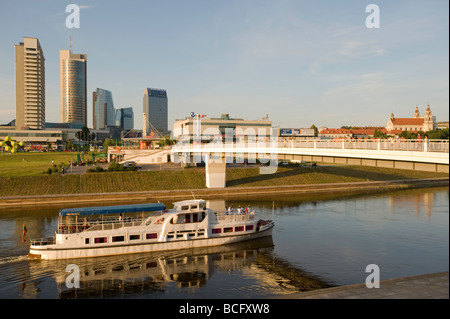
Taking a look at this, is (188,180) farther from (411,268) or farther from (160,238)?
(411,268)

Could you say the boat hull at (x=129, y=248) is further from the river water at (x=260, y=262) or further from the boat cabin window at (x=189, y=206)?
the boat cabin window at (x=189, y=206)

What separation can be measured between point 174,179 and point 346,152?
37.6m

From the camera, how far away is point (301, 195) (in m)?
61.2

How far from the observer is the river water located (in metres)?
24.6

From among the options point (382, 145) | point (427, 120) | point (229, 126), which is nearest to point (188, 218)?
point (382, 145)

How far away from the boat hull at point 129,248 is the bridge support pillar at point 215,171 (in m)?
28.1

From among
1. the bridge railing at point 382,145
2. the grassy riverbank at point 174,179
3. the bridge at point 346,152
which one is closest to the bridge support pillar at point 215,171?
the bridge at point 346,152

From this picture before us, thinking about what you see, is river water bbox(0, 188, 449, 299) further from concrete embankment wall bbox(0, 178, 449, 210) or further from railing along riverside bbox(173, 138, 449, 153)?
concrete embankment wall bbox(0, 178, 449, 210)

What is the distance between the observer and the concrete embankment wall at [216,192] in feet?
175

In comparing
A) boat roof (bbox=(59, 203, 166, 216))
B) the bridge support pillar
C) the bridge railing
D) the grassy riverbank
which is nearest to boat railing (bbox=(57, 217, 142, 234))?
boat roof (bbox=(59, 203, 166, 216))

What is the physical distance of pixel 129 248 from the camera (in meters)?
32.2

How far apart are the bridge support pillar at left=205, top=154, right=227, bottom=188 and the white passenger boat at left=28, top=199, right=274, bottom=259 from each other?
2771 centimetres

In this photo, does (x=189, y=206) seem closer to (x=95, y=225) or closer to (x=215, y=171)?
(x=95, y=225)
